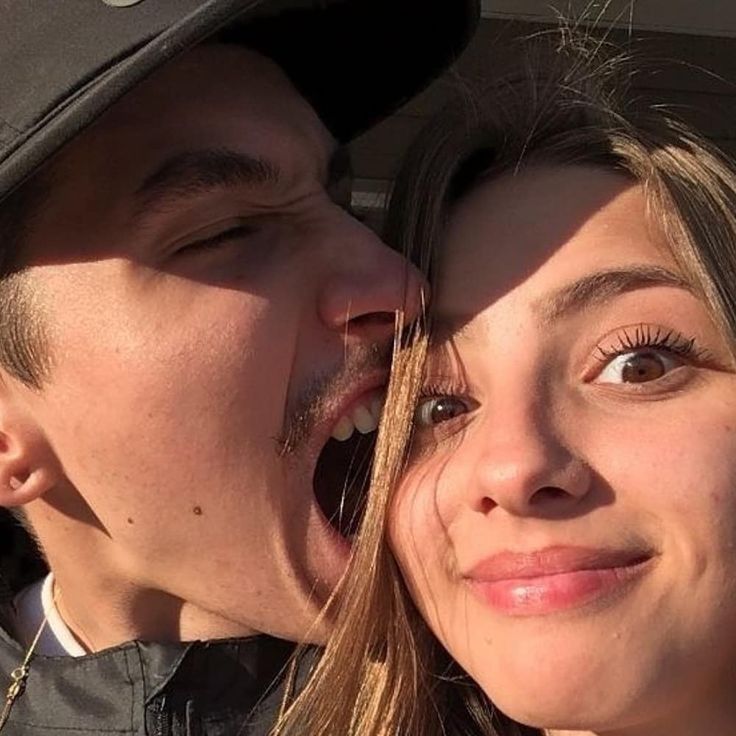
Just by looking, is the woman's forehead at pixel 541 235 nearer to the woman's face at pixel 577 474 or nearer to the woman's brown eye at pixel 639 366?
the woman's face at pixel 577 474

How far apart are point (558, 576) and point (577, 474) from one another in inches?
5.2

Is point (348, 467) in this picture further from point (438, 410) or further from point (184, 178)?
point (184, 178)

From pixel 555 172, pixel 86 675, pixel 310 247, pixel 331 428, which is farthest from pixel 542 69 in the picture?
pixel 86 675

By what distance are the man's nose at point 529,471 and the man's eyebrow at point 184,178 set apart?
1.84 ft

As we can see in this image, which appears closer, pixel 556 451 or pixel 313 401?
pixel 556 451

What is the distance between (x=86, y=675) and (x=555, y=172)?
3.52 ft

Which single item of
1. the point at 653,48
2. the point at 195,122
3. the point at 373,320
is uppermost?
the point at 653,48

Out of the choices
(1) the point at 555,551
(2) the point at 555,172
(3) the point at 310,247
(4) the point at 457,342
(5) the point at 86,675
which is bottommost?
(5) the point at 86,675

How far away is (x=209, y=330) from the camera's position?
73.6 inches

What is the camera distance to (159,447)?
1894 mm

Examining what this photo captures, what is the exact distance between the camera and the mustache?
74.5 inches

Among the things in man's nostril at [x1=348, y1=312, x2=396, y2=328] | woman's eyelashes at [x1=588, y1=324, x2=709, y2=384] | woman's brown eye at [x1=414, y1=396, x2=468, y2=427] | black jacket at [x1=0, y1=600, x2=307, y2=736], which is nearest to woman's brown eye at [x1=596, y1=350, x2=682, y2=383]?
woman's eyelashes at [x1=588, y1=324, x2=709, y2=384]

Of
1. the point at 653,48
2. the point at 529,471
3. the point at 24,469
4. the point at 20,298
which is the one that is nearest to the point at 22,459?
the point at 24,469

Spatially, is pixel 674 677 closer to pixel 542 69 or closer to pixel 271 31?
pixel 542 69
